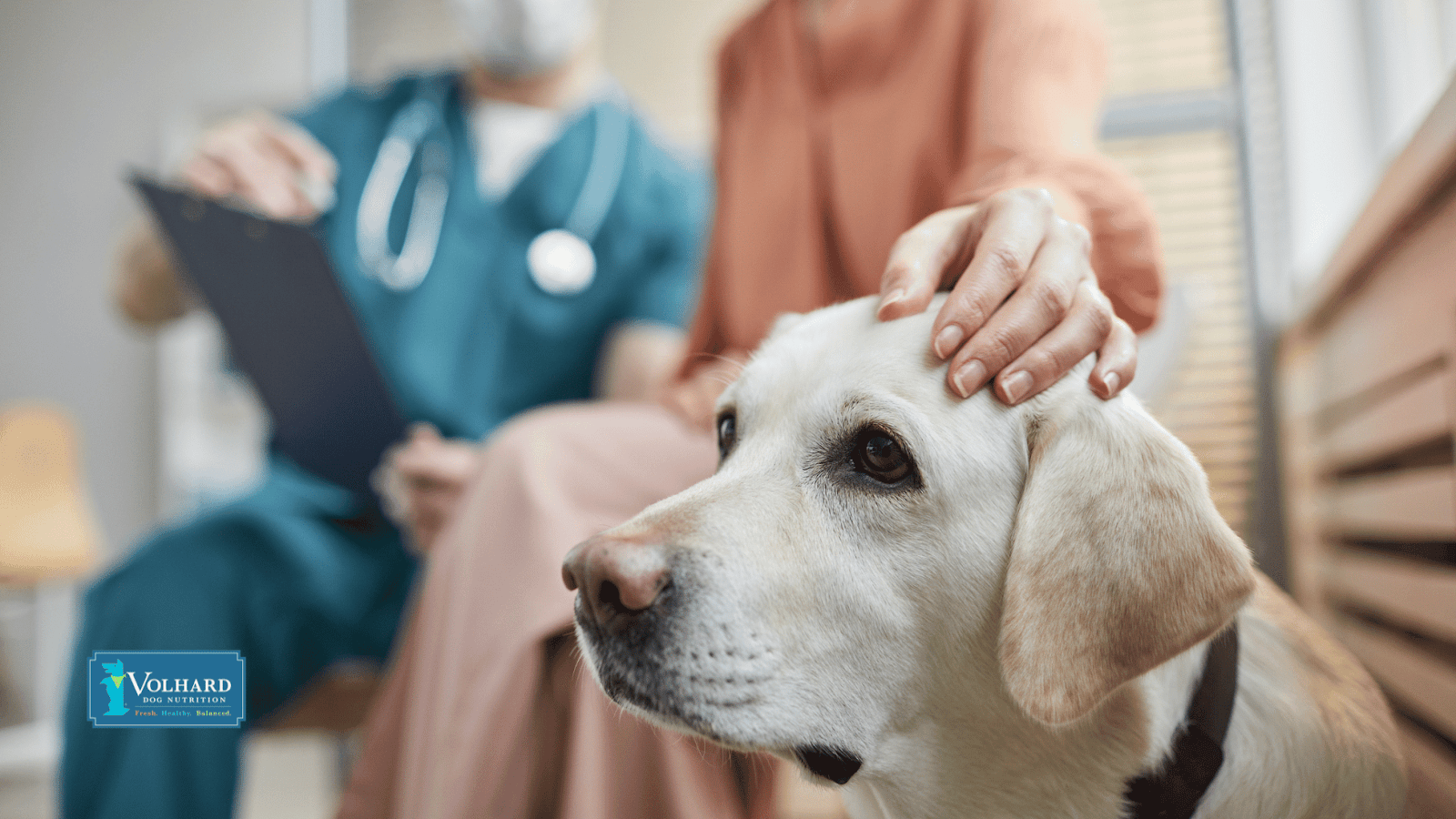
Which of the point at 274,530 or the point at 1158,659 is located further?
the point at 274,530

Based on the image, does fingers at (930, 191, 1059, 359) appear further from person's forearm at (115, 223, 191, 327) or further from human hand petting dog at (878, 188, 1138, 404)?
person's forearm at (115, 223, 191, 327)

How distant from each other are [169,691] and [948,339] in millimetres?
706

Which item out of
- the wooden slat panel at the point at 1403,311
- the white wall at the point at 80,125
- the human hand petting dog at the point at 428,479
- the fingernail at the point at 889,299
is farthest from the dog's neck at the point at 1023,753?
the white wall at the point at 80,125

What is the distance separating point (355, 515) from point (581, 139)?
30.8 inches

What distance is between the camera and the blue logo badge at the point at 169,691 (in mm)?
683

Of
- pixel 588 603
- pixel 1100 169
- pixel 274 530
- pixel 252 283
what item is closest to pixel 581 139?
pixel 252 283

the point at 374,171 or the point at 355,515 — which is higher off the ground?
the point at 374,171

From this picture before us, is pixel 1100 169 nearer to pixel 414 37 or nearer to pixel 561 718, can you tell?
pixel 561 718

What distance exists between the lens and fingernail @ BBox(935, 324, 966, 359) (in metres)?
0.53

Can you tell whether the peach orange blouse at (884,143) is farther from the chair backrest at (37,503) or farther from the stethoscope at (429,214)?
the chair backrest at (37,503)

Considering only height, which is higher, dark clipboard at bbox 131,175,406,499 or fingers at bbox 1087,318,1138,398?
dark clipboard at bbox 131,175,406,499

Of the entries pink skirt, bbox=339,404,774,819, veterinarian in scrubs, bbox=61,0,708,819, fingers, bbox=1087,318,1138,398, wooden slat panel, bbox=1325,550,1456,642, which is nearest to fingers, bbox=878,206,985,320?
fingers, bbox=1087,318,1138,398

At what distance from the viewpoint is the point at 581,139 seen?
151 centimetres

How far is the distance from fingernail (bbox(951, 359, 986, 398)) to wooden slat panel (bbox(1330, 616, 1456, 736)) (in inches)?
20.8
